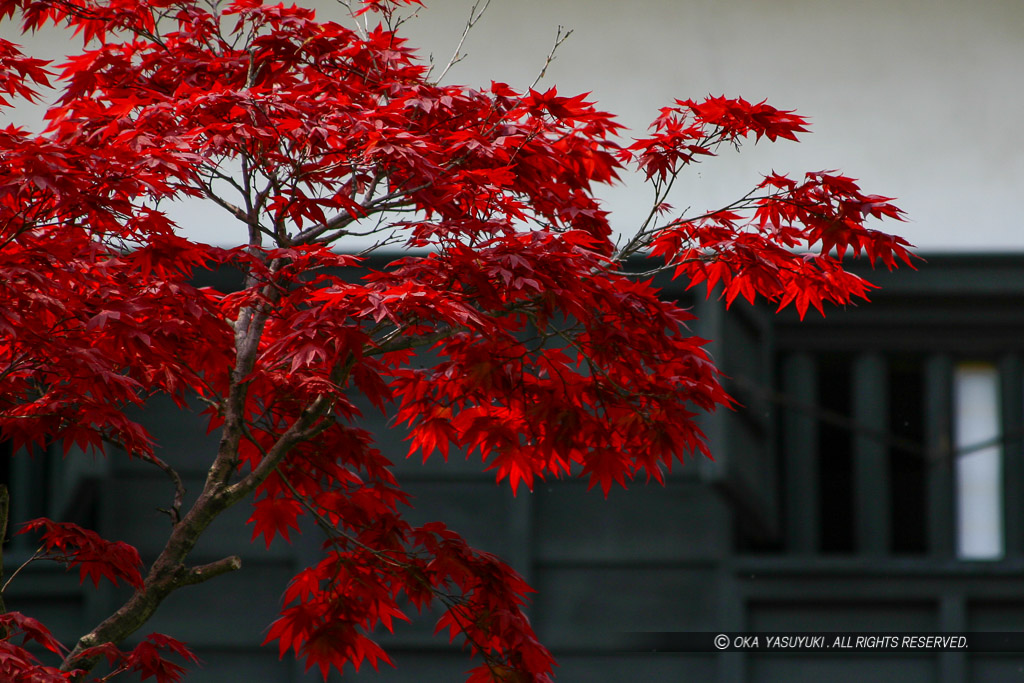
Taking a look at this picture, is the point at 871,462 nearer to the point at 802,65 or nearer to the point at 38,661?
the point at 802,65

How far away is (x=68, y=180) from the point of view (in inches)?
124

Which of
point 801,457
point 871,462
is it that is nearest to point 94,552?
point 801,457

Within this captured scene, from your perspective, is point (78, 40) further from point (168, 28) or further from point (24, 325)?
point (24, 325)

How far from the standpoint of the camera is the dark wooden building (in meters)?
7.21

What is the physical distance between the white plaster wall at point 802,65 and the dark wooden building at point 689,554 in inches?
36.0

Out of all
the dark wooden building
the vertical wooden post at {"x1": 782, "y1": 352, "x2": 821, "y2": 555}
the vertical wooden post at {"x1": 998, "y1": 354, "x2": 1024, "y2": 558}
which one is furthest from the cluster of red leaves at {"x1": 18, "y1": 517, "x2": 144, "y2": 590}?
the vertical wooden post at {"x1": 998, "y1": 354, "x2": 1024, "y2": 558}

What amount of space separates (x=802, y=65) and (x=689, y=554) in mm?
3424

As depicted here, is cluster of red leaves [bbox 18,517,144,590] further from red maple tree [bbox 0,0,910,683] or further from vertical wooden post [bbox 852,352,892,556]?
vertical wooden post [bbox 852,352,892,556]

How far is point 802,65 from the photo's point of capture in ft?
25.6

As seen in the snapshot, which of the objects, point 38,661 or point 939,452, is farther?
point 939,452

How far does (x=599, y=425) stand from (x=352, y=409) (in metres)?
0.86

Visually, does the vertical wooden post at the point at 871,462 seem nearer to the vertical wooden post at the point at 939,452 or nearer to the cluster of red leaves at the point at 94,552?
the vertical wooden post at the point at 939,452

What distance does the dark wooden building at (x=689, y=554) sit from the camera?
721cm

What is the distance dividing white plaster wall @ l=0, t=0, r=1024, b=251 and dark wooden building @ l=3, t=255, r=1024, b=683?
3.00ft
